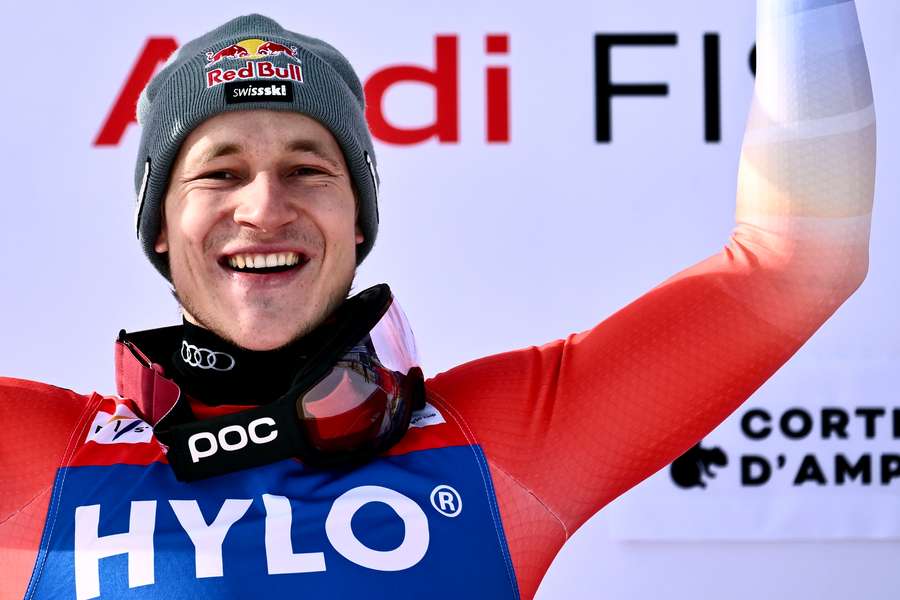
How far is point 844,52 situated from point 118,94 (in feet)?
4.99

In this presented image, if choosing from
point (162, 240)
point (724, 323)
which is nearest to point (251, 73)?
point (162, 240)

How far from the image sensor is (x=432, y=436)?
1244 mm

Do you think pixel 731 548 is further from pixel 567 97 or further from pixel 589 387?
pixel 589 387

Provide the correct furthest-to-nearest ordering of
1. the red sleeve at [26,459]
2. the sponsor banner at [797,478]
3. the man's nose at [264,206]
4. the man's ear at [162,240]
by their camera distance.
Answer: the sponsor banner at [797,478] < the man's ear at [162,240] < the man's nose at [264,206] < the red sleeve at [26,459]

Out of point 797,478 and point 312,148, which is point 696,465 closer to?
point 797,478

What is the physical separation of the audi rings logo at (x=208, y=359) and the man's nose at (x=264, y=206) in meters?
0.16

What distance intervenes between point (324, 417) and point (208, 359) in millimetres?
178

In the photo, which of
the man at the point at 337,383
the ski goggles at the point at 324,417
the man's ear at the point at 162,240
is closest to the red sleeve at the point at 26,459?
the man at the point at 337,383

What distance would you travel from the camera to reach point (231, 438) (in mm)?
1173

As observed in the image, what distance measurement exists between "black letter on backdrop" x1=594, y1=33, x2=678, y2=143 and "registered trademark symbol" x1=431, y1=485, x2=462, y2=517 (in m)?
1.16

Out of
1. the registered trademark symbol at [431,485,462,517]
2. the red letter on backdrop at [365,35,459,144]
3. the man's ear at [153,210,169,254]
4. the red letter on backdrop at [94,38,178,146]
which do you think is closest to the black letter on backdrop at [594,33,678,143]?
the red letter on backdrop at [365,35,459,144]

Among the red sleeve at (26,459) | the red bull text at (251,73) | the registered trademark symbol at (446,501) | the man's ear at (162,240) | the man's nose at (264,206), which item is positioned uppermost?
the red bull text at (251,73)

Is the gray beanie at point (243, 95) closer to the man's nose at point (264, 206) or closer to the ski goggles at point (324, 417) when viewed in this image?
the man's nose at point (264, 206)

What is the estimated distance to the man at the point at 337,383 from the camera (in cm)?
113
